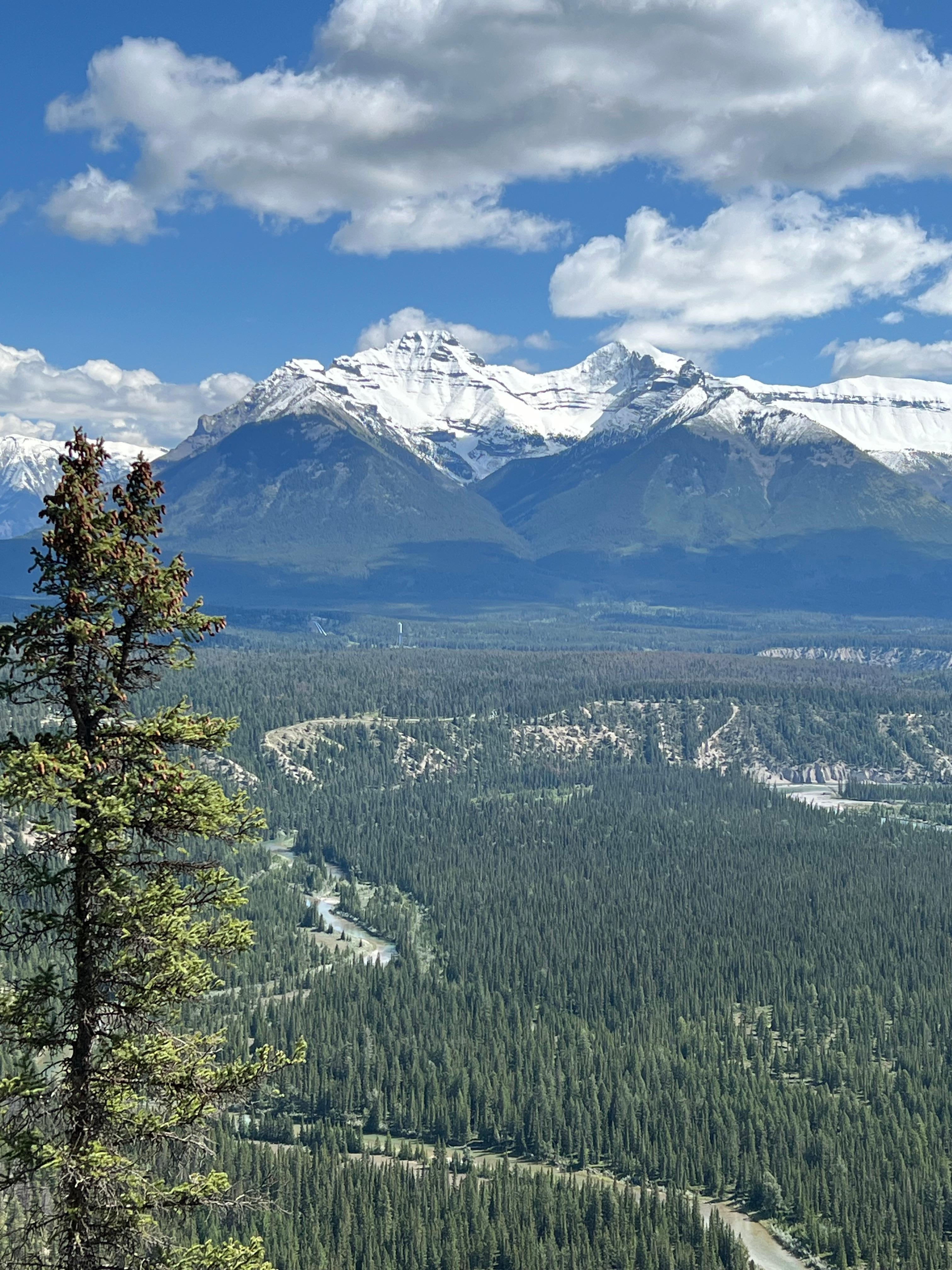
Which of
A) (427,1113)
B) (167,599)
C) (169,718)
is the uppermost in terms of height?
(167,599)

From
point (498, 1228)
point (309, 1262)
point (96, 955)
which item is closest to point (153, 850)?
point (96, 955)

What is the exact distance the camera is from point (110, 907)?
121ft

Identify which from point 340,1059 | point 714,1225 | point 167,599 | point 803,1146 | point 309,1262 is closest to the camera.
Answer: point 167,599

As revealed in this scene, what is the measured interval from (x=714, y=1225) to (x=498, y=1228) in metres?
18.7

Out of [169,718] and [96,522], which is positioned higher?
[96,522]

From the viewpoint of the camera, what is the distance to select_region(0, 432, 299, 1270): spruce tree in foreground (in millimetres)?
36156

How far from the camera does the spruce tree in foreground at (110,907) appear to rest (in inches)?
1423

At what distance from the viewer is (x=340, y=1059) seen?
167125 millimetres

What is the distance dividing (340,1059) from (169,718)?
138283 mm

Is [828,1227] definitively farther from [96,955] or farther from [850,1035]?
[96,955]

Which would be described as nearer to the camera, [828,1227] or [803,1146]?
[828,1227]

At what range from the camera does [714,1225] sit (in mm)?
121125

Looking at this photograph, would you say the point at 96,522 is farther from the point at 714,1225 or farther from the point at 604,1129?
the point at 604,1129

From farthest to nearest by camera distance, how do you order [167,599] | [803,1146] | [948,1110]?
[948,1110] < [803,1146] < [167,599]
